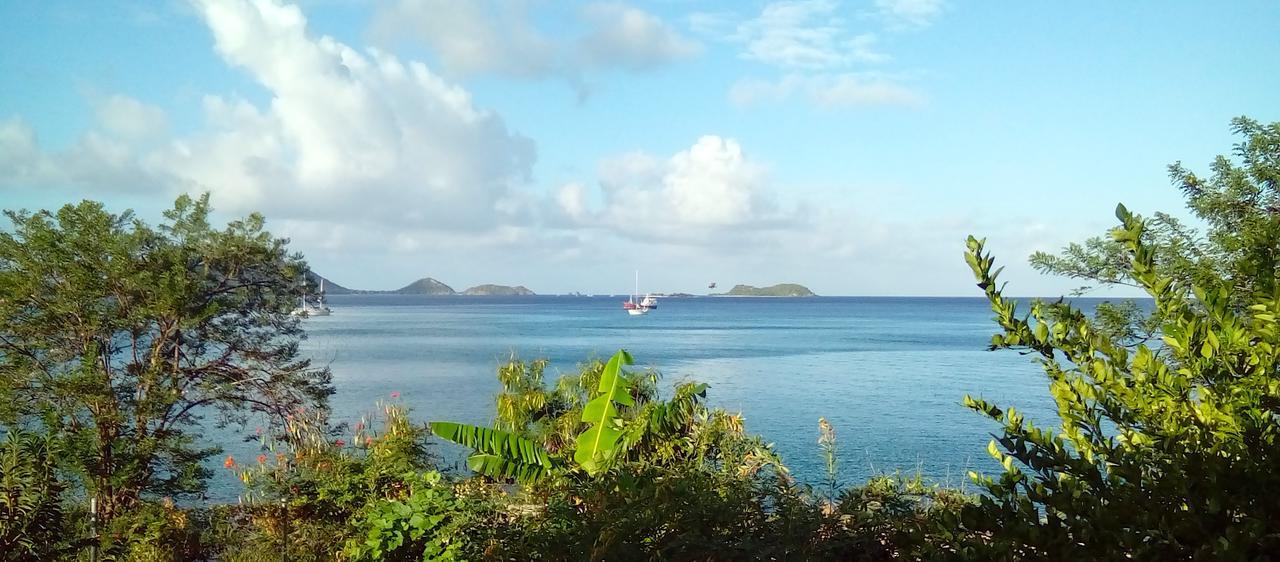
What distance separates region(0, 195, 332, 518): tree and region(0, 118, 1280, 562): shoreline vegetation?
4 centimetres

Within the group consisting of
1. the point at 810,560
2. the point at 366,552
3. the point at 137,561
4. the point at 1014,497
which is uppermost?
the point at 1014,497

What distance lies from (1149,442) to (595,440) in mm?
5059

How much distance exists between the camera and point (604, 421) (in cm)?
719

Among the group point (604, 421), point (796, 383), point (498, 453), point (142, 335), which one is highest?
point (142, 335)

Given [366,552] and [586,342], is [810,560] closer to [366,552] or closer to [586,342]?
[366,552]

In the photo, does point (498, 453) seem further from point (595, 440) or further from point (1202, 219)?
point (1202, 219)

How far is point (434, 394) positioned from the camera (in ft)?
91.0

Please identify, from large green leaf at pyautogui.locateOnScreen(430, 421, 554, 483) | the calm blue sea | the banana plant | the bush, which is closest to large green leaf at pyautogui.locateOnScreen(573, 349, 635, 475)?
the banana plant

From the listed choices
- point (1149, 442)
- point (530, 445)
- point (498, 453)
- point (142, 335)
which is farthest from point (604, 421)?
point (142, 335)

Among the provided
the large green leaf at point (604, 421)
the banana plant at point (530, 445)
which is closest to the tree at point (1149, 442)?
the banana plant at point (530, 445)

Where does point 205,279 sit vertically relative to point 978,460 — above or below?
above

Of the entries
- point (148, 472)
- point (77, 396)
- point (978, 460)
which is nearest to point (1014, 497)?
point (148, 472)

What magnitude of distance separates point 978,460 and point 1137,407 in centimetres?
1700

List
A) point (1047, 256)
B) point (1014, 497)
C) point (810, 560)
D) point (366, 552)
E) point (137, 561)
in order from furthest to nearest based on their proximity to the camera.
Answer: point (1047, 256), point (137, 561), point (366, 552), point (810, 560), point (1014, 497)
